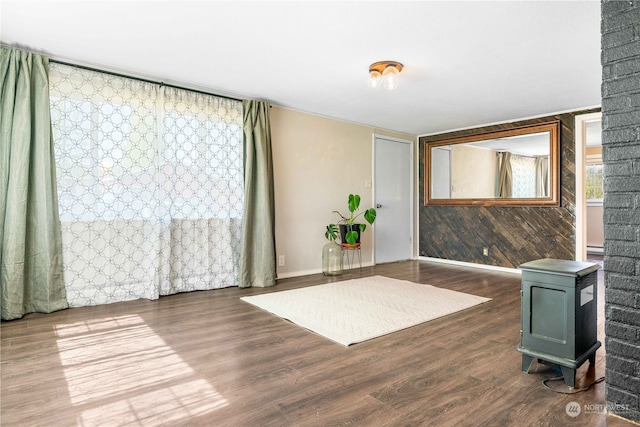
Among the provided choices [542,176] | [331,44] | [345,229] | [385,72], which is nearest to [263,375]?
[331,44]

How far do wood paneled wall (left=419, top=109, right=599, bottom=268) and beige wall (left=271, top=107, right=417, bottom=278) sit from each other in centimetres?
141

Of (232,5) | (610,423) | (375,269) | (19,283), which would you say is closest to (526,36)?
(232,5)

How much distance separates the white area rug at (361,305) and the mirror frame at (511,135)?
2.15 m

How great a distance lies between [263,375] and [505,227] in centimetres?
461

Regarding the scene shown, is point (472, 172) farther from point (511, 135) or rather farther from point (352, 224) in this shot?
point (352, 224)

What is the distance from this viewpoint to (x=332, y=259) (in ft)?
16.3

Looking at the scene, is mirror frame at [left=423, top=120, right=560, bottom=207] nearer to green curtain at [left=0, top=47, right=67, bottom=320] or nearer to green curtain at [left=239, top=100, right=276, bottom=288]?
green curtain at [left=239, top=100, right=276, bottom=288]

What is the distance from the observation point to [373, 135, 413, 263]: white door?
19.4 feet

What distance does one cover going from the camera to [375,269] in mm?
5402

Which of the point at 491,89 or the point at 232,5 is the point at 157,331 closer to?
the point at 232,5

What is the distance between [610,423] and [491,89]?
3354 millimetres

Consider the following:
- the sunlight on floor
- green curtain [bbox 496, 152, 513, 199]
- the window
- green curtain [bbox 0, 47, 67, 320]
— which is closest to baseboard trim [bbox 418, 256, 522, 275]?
green curtain [bbox 496, 152, 513, 199]

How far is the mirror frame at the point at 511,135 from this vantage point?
4.82m

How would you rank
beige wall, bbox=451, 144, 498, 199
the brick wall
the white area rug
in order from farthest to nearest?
beige wall, bbox=451, 144, 498, 199 < the white area rug < the brick wall
